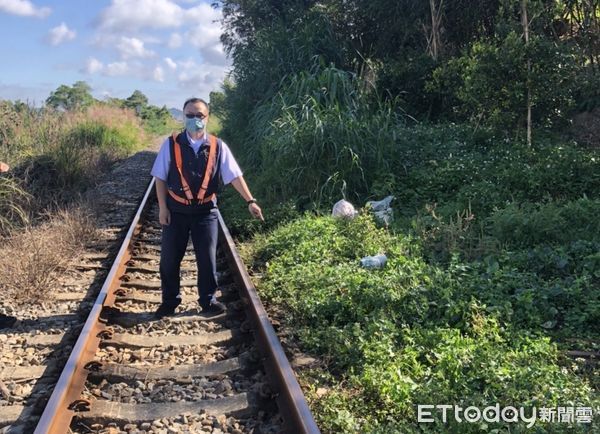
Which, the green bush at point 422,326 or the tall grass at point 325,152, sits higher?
the tall grass at point 325,152

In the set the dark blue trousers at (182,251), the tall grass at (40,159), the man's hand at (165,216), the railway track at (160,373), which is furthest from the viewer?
the tall grass at (40,159)

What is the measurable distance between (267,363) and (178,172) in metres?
1.93

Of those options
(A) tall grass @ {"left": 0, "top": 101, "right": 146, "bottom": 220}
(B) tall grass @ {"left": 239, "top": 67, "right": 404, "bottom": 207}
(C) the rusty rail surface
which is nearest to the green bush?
(C) the rusty rail surface

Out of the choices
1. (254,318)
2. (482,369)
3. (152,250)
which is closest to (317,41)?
(152,250)

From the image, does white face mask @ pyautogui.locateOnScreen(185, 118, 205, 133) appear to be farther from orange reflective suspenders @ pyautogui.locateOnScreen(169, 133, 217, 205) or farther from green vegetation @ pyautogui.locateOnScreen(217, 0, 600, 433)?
green vegetation @ pyautogui.locateOnScreen(217, 0, 600, 433)

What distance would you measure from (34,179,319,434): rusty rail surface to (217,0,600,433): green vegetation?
22 centimetres

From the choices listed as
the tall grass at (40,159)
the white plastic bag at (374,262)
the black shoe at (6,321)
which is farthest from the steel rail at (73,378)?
the tall grass at (40,159)

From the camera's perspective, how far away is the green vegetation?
3.90m

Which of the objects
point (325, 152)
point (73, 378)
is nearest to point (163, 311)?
point (73, 378)

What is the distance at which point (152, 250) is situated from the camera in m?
7.70

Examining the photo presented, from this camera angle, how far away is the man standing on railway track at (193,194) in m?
5.13

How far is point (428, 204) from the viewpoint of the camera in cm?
827

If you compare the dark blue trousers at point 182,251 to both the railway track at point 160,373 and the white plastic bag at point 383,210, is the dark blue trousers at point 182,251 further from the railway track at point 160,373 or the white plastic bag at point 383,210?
the white plastic bag at point 383,210

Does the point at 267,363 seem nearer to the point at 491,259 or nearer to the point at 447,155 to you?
the point at 491,259
